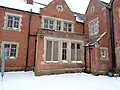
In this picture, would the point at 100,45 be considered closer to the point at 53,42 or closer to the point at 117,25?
the point at 117,25

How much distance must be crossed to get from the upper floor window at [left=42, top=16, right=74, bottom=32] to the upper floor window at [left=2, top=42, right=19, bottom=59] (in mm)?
4559

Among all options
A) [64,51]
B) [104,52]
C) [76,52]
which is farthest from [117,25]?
[64,51]

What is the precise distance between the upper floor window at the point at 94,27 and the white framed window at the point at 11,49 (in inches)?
396

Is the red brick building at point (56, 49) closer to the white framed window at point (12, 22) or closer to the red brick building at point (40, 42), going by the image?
the red brick building at point (40, 42)

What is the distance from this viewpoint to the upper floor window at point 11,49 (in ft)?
46.6

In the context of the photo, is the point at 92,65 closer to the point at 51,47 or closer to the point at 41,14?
the point at 51,47

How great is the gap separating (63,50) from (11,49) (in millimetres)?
5995

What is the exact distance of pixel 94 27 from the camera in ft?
56.6

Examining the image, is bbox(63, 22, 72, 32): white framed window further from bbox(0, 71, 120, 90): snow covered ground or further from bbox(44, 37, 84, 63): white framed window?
bbox(0, 71, 120, 90): snow covered ground

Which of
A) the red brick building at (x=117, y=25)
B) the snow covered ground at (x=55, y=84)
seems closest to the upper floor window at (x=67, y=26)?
the red brick building at (x=117, y=25)

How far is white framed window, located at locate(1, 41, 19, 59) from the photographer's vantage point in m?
14.2

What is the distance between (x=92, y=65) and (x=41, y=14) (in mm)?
9010

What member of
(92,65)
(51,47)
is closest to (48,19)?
(51,47)

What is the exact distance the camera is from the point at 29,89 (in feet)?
25.8
